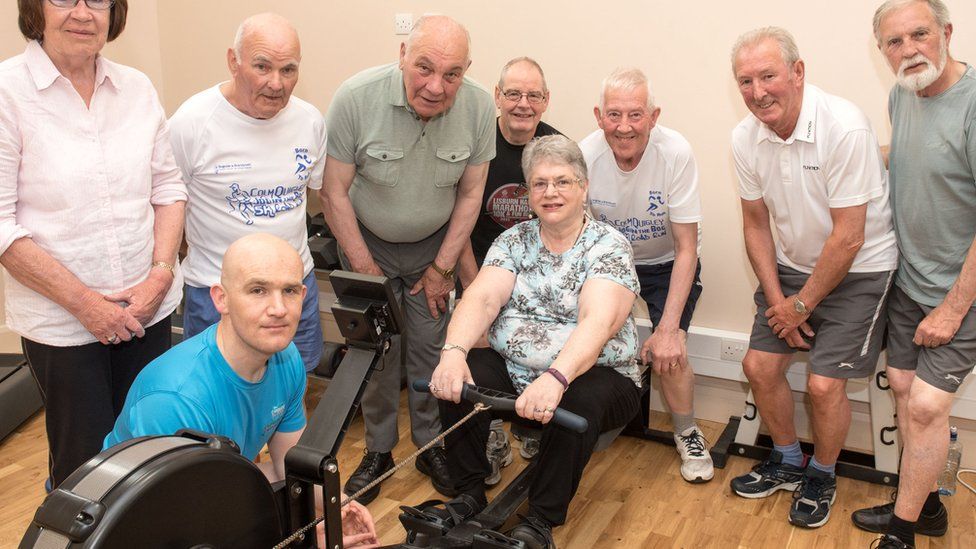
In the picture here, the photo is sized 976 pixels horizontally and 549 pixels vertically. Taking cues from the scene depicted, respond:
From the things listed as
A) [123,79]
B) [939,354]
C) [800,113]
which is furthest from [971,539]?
[123,79]

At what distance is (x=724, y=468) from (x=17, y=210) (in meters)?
2.50

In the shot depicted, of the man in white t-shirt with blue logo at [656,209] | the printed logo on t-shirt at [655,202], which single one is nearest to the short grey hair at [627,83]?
the man in white t-shirt with blue logo at [656,209]

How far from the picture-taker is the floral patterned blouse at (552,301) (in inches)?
99.8

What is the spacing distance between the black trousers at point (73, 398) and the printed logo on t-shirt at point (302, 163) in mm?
→ 745

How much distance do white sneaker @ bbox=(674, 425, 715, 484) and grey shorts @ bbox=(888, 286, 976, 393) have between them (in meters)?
0.77

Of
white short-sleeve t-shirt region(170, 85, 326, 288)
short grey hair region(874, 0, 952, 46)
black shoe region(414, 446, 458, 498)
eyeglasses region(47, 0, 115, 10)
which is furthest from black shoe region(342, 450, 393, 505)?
short grey hair region(874, 0, 952, 46)

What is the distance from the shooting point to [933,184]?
2.42m

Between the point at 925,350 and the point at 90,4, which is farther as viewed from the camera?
the point at 925,350

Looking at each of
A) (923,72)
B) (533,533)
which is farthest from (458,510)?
(923,72)

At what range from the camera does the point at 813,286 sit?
268 cm

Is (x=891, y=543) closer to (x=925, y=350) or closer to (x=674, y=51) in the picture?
(x=925, y=350)

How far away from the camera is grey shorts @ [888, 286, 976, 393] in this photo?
240 centimetres

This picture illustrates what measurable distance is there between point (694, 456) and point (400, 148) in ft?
5.15

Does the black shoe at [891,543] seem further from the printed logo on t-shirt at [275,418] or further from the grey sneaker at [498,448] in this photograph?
the printed logo on t-shirt at [275,418]
